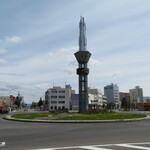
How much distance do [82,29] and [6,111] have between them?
30368 mm

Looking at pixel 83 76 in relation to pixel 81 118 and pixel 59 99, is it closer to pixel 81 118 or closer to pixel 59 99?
pixel 81 118

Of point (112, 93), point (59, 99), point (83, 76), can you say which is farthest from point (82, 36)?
point (112, 93)

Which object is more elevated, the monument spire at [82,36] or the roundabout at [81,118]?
the monument spire at [82,36]

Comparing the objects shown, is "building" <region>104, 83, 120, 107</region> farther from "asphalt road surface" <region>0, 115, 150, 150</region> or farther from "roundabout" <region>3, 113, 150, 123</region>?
"asphalt road surface" <region>0, 115, 150, 150</region>

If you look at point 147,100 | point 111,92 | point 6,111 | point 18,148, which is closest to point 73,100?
point 147,100

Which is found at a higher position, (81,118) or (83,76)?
(83,76)

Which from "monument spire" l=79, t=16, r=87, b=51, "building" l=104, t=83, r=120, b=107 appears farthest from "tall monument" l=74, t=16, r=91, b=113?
"building" l=104, t=83, r=120, b=107

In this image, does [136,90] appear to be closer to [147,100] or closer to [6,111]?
[147,100]

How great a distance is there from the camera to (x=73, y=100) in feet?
367

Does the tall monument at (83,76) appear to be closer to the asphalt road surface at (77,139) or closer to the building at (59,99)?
the asphalt road surface at (77,139)

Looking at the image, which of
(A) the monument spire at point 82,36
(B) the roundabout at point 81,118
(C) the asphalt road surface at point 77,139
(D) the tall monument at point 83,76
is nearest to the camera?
(C) the asphalt road surface at point 77,139

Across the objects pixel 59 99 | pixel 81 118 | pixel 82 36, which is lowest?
pixel 81 118

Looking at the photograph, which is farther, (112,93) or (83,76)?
(112,93)

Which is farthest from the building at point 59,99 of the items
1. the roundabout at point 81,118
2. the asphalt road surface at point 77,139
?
the asphalt road surface at point 77,139
